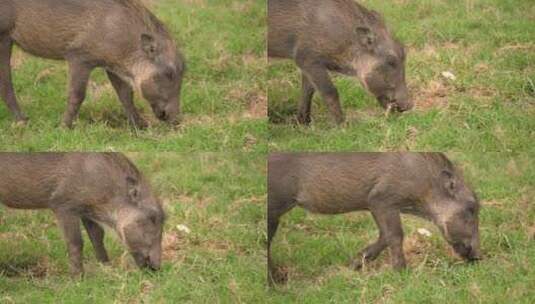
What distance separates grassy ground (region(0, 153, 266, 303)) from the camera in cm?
674

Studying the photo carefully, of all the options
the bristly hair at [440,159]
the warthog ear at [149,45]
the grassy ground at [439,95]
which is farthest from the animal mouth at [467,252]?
the warthog ear at [149,45]

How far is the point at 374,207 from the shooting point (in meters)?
6.75

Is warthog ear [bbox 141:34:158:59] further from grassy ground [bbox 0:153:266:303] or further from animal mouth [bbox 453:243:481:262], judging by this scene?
animal mouth [bbox 453:243:481:262]

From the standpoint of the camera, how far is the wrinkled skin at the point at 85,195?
22.0 ft

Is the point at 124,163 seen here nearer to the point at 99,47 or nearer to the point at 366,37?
the point at 99,47

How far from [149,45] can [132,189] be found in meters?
0.85

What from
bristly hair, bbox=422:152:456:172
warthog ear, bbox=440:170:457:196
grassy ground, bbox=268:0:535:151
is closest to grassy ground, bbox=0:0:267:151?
grassy ground, bbox=268:0:535:151

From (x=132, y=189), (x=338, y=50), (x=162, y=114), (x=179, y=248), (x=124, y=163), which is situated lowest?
(x=179, y=248)

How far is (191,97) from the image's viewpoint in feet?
22.4

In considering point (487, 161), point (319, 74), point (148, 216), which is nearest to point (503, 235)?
point (487, 161)

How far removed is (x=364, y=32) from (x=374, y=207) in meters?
1.03

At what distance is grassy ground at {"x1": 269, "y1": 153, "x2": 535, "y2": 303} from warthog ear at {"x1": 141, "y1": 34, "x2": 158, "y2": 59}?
1.26 meters

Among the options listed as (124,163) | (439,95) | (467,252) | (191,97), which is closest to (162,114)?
(191,97)

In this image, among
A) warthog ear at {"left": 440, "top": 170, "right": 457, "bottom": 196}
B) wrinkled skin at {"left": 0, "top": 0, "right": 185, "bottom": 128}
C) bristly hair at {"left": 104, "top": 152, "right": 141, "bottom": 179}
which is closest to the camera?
wrinkled skin at {"left": 0, "top": 0, "right": 185, "bottom": 128}
